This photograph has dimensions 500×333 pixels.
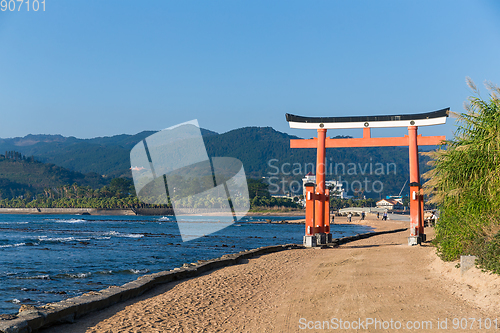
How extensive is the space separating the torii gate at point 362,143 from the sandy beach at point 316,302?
6464 millimetres

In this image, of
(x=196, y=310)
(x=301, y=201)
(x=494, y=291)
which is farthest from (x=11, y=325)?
(x=301, y=201)

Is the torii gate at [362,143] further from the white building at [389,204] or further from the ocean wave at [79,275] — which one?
the white building at [389,204]

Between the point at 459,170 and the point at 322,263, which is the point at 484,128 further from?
the point at 322,263

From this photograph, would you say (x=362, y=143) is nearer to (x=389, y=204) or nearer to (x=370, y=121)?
(x=370, y=121)

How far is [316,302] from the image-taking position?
8.13 meters

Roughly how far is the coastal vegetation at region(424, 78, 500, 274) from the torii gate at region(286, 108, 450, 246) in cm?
773

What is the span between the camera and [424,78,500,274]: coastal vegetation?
27.6 ft

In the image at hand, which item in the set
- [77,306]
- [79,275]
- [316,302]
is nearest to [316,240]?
[79,275]

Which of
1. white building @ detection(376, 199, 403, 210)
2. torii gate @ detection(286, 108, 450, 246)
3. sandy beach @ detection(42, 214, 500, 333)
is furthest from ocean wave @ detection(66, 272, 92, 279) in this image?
white building @ detection(376, 199, 403, 210)

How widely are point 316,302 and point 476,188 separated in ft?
14.6

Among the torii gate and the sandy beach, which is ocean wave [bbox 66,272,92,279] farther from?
the torii gate

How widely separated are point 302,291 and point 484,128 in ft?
17.9

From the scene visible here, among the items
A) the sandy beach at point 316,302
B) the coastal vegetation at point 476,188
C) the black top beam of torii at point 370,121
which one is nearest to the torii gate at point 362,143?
the black top beam of torii at point 370,121

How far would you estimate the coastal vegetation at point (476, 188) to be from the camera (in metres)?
8.41
